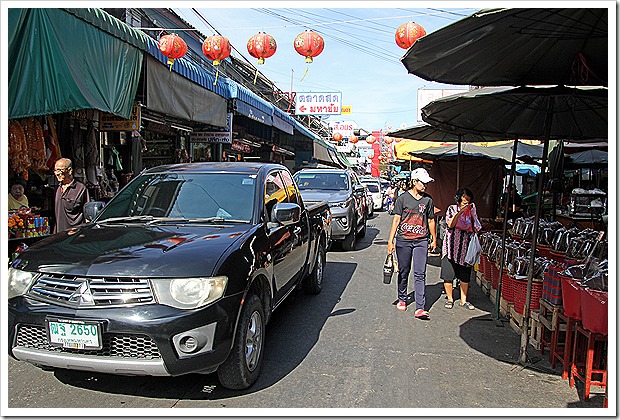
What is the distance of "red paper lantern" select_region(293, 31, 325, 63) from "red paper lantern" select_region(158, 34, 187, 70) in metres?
2.97

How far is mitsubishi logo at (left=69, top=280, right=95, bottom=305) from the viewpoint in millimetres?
3494

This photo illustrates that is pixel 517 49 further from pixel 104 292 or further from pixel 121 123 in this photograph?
pixel 121 123

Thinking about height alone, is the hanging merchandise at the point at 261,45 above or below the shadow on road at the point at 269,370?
above

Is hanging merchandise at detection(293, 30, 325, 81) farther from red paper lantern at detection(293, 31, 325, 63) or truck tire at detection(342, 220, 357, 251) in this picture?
truck tire at detection(342, 220, 357, 251)

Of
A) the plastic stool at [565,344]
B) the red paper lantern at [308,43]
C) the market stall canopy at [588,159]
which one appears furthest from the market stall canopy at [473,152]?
the plastic stool at [565,344]

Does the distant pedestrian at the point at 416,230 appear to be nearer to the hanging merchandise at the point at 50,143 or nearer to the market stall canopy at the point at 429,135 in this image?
the market stall canopy at the point at 429,135

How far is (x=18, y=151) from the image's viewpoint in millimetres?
6434

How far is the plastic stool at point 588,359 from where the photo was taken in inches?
153

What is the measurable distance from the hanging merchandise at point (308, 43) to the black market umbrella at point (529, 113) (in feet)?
13.4

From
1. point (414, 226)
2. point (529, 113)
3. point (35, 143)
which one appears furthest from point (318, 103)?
point (414, 226)

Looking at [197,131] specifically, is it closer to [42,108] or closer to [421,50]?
[42,108]

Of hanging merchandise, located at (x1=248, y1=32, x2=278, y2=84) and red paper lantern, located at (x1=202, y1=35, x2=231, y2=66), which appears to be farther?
hanging merchandise, located at (x1=248, y1=32, x2=278, y2=84)

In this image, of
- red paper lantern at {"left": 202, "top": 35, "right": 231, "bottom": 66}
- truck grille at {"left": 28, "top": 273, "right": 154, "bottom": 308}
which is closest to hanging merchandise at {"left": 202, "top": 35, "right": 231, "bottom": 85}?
red paper lantern at {"left": 202, "top": 35, "right": 231, "bottom": 66}

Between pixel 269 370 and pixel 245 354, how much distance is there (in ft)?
2.12
